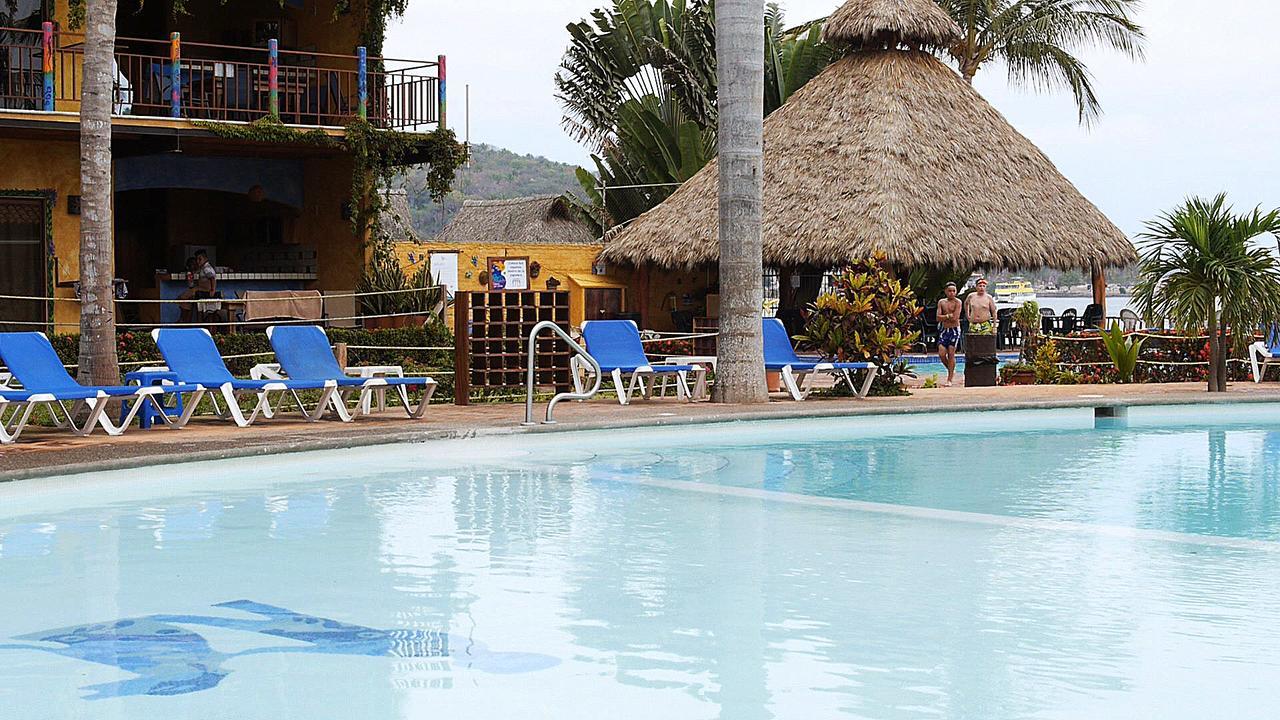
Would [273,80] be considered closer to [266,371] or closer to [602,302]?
[266,371]

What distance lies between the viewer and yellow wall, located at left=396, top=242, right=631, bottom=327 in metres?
25.5

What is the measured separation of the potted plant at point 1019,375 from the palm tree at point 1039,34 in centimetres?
1368

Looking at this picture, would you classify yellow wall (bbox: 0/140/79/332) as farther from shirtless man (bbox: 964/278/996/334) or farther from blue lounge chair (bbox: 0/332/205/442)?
shirtless man (bbox: 964/278/996/334)

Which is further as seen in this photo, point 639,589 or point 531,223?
point 531,223

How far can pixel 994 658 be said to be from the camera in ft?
17.2

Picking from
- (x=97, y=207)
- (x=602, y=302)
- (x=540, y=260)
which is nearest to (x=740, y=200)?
(x=97, y=207)

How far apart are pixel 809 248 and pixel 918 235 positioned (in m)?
1.61

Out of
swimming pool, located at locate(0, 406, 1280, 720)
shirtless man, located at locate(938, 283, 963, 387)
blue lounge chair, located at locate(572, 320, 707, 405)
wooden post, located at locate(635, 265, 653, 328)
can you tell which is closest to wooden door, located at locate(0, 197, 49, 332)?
blue lounge chair, located at locate(572, 320, 707, 405)

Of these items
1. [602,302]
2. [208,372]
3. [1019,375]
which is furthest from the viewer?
[602,302]

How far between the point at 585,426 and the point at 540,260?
15.6 metres

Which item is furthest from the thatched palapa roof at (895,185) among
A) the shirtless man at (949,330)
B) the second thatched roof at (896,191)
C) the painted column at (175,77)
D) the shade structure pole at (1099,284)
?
the painted column at (175,77)

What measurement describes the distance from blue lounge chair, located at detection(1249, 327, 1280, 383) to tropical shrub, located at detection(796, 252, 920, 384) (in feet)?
18.5

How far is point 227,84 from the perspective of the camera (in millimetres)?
20500

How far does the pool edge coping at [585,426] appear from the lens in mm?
9672
